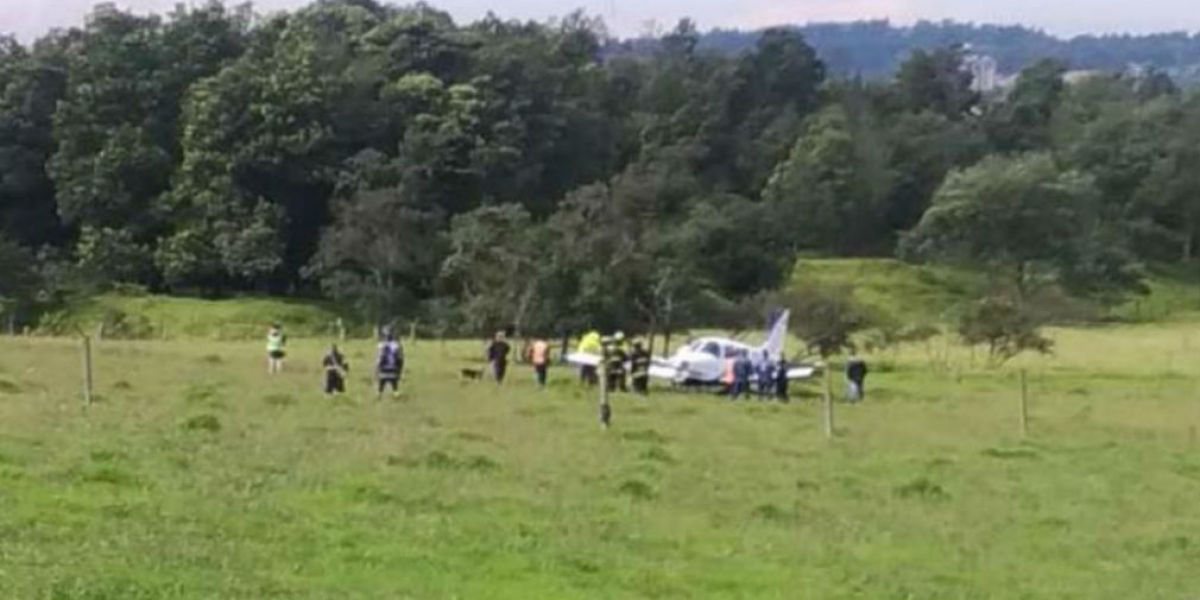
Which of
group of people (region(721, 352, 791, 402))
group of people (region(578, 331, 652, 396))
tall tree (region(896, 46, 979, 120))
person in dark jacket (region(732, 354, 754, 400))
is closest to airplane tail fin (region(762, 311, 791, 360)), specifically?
group of people (region(721, 352, 791, 402))

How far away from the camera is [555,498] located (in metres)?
26.3

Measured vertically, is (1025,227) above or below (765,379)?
above

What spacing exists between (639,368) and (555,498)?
26179mm

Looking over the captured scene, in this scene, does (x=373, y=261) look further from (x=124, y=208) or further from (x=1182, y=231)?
(x=1182, y=231)

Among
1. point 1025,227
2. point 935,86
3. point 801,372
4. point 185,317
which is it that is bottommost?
point 801,372

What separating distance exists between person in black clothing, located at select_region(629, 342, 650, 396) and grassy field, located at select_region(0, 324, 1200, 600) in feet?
13.7

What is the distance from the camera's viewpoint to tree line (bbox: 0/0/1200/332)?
7881cm

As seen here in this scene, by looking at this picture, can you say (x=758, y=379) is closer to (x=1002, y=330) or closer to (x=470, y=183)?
(x=1002, y=330)

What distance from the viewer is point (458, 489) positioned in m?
26.5

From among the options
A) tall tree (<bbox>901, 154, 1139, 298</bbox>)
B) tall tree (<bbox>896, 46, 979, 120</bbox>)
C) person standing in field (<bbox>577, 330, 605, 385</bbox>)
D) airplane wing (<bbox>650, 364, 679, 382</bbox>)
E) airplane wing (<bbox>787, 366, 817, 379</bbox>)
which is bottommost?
airplane wing (<bbox>787, 366, 817, 379</bbox>)

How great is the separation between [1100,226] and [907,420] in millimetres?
77387

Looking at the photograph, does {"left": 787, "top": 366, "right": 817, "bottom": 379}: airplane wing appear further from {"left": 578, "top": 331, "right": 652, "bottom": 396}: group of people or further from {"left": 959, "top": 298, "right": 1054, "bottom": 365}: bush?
{"left": 959, "top": 298, "right": 1054, "bottom": 365}: bush

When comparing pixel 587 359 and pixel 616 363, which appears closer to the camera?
pixel 616 363

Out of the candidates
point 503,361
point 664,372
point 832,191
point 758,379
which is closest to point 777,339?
point 664,372
